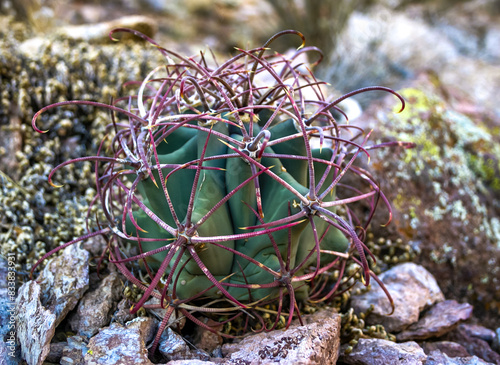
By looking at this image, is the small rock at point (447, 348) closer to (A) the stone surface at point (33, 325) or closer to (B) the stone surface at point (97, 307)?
(B) the stone surface at point (97, 307)

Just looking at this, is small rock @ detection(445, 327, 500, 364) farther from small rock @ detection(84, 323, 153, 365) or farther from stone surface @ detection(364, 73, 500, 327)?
small rock @ detection(84, 323, 153, 365)

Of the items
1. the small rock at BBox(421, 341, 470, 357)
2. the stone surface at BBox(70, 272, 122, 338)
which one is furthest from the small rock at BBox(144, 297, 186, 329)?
the small rock at BBox(421, 341, 470, 357)

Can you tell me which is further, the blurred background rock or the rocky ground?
the blurred background rock

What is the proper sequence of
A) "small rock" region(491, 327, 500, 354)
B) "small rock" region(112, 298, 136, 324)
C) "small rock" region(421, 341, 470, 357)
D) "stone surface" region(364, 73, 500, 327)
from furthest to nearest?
"stone surface" region(364, 73, 500, 327) → "small rock" region(491, 327, 500, 354) → "small rock" region(421, 341, 470, 357) → "small rock" region(112, 298, 136, 324)

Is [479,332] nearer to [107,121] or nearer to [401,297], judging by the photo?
[401,297]

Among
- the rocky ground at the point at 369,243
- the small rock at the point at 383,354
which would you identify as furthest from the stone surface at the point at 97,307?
the small rock at the point at 383,354

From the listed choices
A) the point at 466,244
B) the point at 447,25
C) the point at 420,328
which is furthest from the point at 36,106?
the point at 447,25

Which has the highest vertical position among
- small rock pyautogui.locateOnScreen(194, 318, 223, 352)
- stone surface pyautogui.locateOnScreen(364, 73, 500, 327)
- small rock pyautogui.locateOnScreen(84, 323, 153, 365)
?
stone surface pyautogui.locateOnScreen(364, 73, 500, 327)
